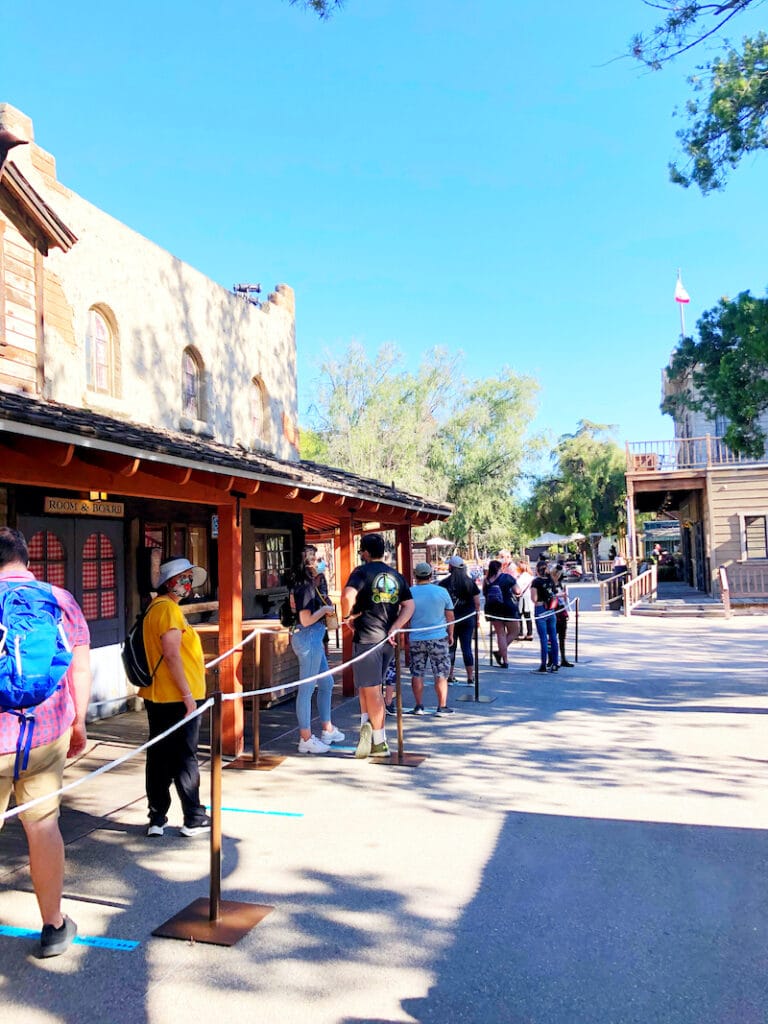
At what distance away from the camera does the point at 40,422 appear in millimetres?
4184

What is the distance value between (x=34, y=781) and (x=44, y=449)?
197 cm

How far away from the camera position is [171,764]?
492cm

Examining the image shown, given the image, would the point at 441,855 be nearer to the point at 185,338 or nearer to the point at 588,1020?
the point at 588,1020

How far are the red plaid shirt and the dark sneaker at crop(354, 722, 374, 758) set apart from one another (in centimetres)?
369

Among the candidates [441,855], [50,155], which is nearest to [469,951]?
[441,855]

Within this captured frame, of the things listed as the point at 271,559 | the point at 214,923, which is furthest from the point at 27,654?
the point at 271,559

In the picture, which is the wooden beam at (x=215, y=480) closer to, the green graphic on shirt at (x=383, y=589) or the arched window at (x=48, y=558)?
the green graphic on shirt at (x=383, y=589)

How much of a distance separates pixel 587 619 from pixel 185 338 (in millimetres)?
13925

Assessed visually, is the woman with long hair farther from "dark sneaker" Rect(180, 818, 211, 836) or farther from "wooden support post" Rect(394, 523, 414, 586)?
"dark sneaker" Rect(180, 818, 211, 836)

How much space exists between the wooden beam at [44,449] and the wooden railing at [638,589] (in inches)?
747

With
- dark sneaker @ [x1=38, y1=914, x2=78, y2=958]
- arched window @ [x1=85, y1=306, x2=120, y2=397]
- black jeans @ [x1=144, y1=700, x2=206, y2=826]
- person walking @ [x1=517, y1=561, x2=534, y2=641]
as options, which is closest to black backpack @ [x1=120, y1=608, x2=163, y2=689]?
black jeans @ [x1=144, y1=700, x2=206, y2=826]

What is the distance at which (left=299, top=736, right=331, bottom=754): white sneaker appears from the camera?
712cm

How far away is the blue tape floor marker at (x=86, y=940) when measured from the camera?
3608 millimetres

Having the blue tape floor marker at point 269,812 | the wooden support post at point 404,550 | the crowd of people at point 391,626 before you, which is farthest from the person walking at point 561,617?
the blue tape floor marker at point 269,812
